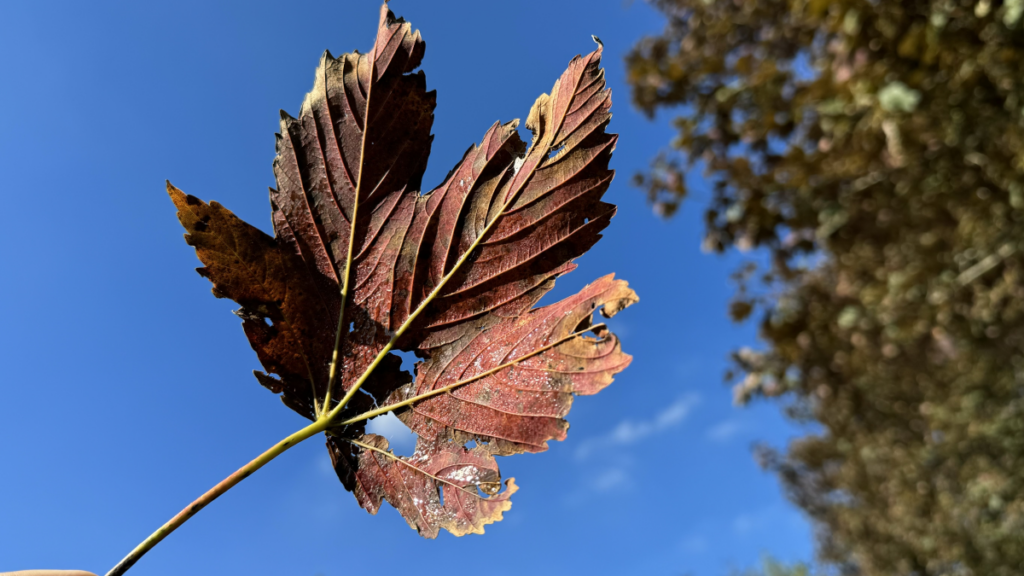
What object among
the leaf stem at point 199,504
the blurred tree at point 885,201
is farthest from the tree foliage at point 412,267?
the blurred tree at point 885,201

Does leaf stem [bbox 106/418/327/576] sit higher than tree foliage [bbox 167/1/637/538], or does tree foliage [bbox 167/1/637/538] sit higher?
→ tree foliage [bbox 167/1/637/538]

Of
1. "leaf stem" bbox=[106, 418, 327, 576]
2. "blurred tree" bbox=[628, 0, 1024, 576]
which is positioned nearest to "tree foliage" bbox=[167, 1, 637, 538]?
"leaf stem" bbox=[106, 418, 327, 576]

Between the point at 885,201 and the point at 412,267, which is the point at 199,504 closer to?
the point at 412,267

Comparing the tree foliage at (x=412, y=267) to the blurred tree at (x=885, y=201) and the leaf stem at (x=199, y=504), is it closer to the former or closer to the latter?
the leaf stem at (x=199, y=504)

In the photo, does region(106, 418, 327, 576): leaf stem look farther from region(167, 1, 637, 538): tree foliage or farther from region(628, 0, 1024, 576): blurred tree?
region(628, 0, 1024, 576): blurred tree

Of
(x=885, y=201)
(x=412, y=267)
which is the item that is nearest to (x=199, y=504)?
(x=412, y=267)
